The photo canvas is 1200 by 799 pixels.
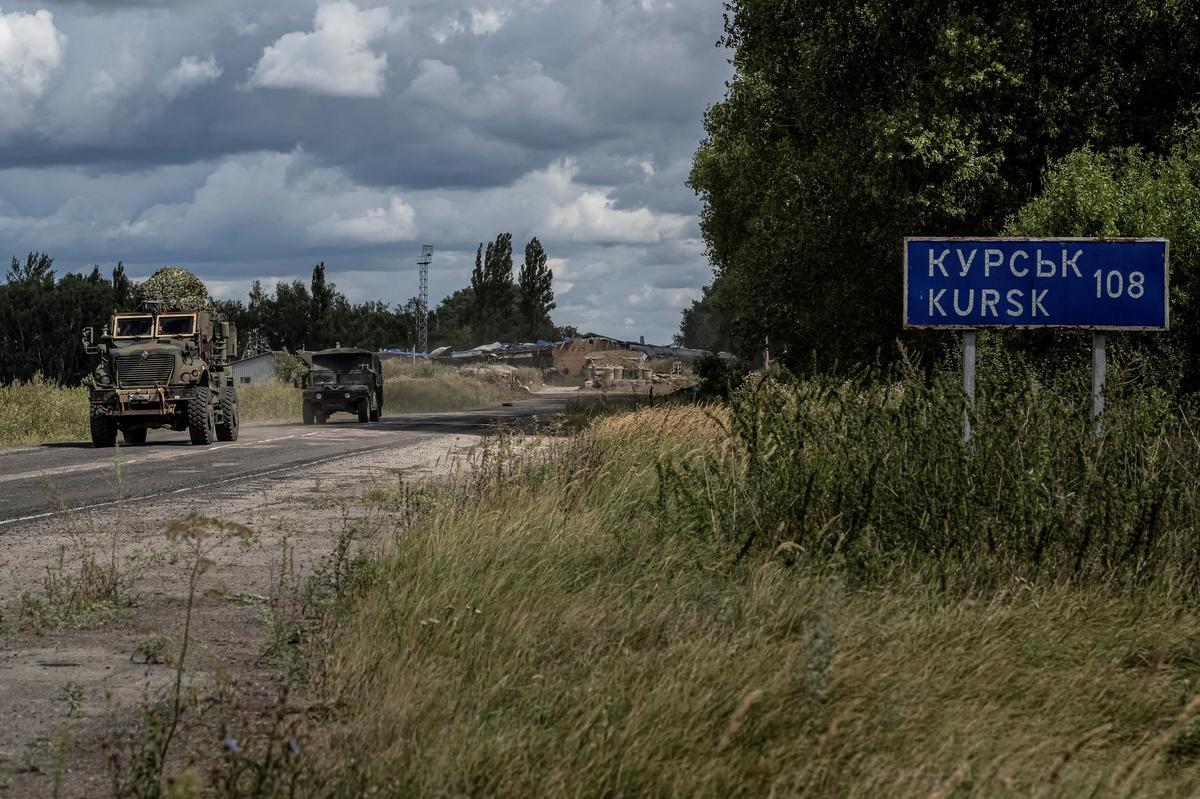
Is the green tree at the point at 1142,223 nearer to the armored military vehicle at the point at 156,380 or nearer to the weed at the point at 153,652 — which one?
the weed at the point at 153,652

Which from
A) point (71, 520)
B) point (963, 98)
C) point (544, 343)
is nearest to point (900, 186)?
point (963, 98)

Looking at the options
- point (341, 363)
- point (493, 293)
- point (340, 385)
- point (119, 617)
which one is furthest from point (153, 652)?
point (493, 293)

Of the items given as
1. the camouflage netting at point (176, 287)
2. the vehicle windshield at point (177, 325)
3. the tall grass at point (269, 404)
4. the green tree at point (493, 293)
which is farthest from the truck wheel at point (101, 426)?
the green tree at point (493, 293)

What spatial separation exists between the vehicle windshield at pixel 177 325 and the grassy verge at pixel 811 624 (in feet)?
63.8

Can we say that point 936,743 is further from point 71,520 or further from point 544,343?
point 544,343

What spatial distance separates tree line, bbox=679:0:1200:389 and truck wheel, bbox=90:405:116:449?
13235mm

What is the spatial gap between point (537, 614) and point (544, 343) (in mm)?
112956

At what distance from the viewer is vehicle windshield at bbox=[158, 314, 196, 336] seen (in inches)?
1075

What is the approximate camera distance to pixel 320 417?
39.7 m

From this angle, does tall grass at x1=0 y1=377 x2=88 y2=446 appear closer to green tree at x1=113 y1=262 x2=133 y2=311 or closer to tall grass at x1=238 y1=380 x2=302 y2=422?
tall grass at x1=238 y1=380 x2=302 y2=422

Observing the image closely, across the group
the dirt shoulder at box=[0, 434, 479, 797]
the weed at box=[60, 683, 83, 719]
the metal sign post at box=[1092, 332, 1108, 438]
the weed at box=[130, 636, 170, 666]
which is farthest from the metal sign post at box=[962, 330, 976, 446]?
the weed at box=[60, 683, 83, 719]

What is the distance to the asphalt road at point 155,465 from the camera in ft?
46.7

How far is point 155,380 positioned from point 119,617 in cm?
1926

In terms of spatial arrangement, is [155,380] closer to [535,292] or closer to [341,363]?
[341,363]
